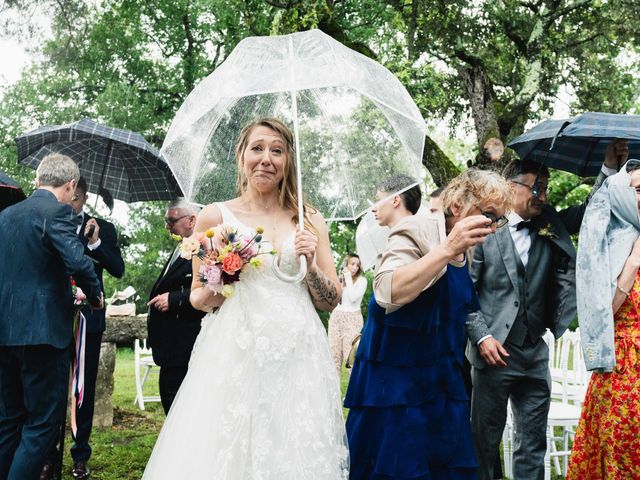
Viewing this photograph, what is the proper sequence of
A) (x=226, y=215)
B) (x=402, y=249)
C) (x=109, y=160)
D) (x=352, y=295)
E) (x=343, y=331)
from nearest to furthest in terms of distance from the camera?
(x=402, y=249)
(x=226, y=215)
(x=109, y=160)
(x=343, y=331)
(x=352, y=295)

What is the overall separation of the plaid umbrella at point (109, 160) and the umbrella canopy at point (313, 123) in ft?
7.22

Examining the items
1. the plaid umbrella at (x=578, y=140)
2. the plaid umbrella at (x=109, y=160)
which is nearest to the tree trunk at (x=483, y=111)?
the plaid umbrella at (x=578, y=140)

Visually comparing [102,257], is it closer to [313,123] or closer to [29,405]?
[29,405]

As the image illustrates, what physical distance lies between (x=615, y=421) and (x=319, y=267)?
6.12 feet

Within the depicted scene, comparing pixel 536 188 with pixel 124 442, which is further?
pixel 124 442

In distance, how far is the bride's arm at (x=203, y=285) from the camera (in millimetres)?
3293

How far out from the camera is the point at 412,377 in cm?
319

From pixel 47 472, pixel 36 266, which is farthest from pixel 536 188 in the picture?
pixel 47 472

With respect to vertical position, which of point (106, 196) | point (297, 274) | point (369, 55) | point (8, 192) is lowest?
point (297, 274)

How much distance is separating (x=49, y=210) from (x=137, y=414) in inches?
212

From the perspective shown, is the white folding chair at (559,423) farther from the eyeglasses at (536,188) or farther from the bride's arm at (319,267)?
the bride's arm at (319,267)

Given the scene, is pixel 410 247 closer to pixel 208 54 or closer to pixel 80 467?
pixel 80 467

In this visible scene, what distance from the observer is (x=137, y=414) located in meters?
9.17

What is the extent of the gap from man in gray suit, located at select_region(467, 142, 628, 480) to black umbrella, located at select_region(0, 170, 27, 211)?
3370mm
